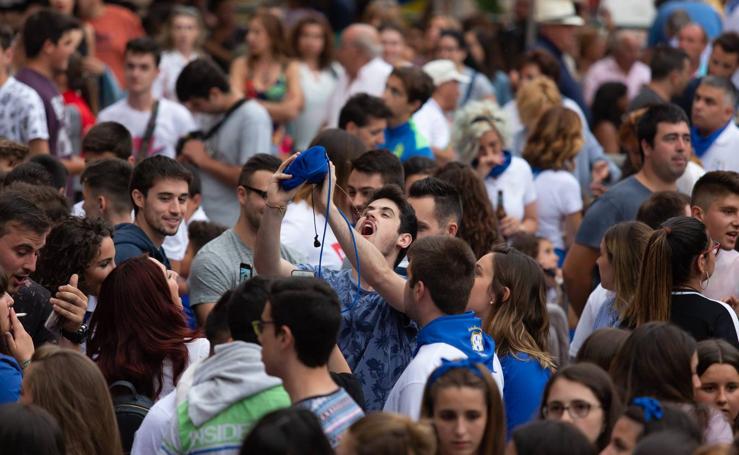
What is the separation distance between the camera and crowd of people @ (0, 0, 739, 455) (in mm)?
4664

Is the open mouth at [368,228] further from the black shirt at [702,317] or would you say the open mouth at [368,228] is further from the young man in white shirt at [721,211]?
the young man in white shirt at [721,211]

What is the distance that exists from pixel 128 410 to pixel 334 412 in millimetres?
1141

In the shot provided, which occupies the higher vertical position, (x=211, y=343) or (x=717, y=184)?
(x=717, y=184)

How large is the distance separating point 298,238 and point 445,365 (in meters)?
2.67

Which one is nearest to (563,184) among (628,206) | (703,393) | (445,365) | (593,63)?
(628,206)

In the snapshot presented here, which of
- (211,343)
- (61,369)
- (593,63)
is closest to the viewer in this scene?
(61,369)

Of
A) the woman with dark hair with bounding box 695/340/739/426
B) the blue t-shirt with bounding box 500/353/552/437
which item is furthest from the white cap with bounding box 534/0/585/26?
the woman with dark hair with bounding box 695/340/739/426

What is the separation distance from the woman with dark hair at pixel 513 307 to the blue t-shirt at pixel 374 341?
16.7 inches

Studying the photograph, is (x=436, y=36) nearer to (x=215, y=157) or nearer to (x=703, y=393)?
(x=215, y=157)

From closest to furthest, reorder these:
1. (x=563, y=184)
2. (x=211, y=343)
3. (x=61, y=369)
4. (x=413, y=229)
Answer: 1. (x=61, y=369)
2. (x=211, y=343)
3. (x=413, y=229)
4. (x=563, y=184)

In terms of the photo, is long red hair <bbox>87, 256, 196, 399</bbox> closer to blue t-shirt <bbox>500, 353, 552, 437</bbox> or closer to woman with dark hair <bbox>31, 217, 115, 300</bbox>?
woman with dark hair <bbox>31, 217, 115, 300</bbox>

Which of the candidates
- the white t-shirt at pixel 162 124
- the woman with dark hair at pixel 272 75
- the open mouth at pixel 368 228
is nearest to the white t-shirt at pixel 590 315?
the open mouth at pixel 368 228

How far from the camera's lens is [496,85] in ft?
46.2

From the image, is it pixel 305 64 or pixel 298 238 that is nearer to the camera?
pixel 298 238
